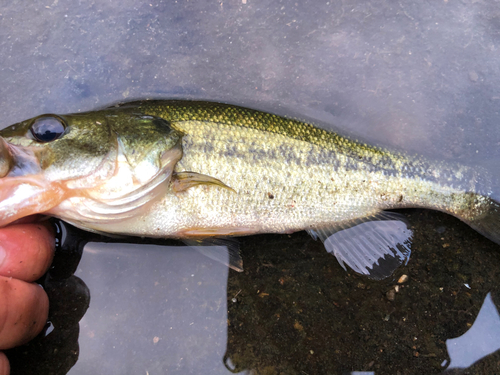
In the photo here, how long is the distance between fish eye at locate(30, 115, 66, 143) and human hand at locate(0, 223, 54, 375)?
0.50m

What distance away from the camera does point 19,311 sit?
5.28ft

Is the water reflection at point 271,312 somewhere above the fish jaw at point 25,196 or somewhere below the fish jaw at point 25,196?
below

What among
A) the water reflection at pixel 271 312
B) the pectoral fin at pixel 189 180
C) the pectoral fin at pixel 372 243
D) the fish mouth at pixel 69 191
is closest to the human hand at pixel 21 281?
the fish mouth at pixel 69 191

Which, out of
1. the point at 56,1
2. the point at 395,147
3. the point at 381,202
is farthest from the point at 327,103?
the point at 56,1

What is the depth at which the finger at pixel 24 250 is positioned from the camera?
5.24ft

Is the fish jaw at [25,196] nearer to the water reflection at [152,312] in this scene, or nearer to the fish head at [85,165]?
the fish head at [85,165]

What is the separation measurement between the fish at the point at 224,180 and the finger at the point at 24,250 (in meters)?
0.13

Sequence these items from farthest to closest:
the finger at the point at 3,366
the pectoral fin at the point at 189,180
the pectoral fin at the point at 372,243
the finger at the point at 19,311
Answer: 1. the pectoral fin at the point at 372,243
2. the pectoral fin at the point at 189,180
3. the finger at the point at 3,366
4. the finger at the point at 19,311

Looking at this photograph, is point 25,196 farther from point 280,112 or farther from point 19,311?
point 280,112

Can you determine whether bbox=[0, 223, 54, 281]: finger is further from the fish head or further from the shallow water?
the shallow water

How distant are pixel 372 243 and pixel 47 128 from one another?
2.04 metres

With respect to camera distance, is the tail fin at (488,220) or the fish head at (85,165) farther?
the tail fin at (488,220)

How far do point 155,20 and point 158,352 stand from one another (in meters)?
2.19

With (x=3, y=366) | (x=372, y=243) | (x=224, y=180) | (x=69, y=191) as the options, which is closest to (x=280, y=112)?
(x=224, y=180)
